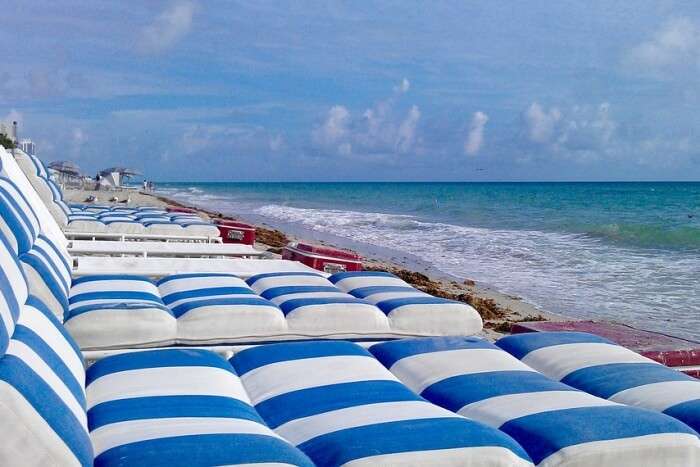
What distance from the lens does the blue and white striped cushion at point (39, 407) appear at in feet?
5.24

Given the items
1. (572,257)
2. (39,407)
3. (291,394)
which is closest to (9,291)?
(39,407)

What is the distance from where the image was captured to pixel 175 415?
200 centimetres

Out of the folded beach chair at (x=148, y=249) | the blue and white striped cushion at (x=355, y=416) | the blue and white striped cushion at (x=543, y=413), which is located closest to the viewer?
the blue and white striped cushion at (x=355, y=416)

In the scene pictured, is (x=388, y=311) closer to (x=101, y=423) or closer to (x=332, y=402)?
(x=332, y=402)

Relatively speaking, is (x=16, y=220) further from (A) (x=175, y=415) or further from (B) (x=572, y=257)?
(B) (x=572, y=257)

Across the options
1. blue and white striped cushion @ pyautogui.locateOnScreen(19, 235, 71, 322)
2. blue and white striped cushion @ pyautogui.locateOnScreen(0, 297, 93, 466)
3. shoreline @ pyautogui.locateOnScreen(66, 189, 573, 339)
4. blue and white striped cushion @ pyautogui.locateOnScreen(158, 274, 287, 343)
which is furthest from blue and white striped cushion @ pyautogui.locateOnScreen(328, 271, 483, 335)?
shoreline @ pyautogui.locateOnScreen(66, 189, 573, 339)

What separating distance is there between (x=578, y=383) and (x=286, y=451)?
1.27 meters

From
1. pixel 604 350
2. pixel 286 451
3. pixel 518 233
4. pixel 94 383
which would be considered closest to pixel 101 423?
pixel 94 383

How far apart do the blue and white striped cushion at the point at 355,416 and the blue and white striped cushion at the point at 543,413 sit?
114 mm

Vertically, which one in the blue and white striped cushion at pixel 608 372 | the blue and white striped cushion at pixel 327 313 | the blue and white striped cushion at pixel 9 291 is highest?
the blue and white striped cushion at pixel 9 291

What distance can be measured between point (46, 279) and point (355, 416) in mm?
1851

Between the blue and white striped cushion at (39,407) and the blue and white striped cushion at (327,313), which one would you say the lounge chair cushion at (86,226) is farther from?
the blue and white striped cushion at (39,407)

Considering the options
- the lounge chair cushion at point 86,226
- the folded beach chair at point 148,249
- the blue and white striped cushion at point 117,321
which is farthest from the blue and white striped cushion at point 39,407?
the lounge chair cushion at point 86,226

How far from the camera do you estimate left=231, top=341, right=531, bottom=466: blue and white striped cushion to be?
6.10ft
